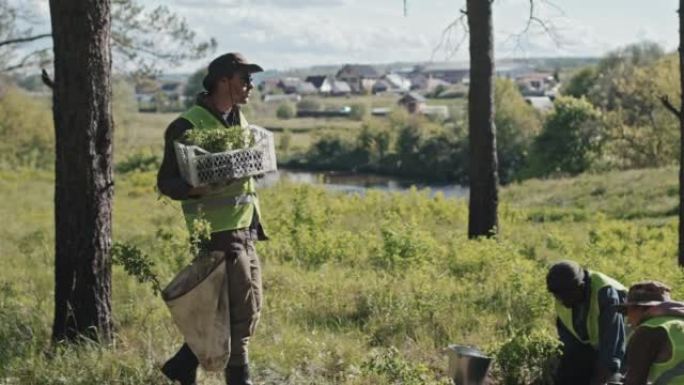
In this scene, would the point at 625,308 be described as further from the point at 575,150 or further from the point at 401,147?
the point at 401,147

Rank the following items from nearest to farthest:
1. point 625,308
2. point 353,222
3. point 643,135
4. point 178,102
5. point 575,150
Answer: point 625,308 < point 353,222 < point 643,135 < point 575,150 < point 178,102

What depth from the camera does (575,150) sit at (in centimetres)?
6109

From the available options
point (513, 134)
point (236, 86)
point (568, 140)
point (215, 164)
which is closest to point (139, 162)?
point (568, 140)

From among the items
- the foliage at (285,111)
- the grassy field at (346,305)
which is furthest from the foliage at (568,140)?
the foliage at (285,111)

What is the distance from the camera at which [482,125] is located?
1185 cm

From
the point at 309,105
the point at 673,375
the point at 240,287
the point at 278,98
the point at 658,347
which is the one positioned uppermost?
the point at 240,287

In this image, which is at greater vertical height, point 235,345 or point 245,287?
point 245,287

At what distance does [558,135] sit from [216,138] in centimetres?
5960

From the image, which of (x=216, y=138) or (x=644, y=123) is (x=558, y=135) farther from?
(x=216, y=138)

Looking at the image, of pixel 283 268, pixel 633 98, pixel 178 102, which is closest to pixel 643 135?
pixel 633 98

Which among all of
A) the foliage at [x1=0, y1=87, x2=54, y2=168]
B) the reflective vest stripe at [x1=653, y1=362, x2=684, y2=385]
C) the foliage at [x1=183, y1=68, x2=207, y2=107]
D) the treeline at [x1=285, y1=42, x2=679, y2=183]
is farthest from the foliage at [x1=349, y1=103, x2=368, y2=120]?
the reflective vest stripe at [x1=653, y1=362, x2=684, y2=385]

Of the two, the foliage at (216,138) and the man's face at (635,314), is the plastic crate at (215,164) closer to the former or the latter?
the foliage at (216,138)

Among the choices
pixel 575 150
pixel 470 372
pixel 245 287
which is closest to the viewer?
pixel 245 287

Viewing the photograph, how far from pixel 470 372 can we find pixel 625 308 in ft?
3.61
